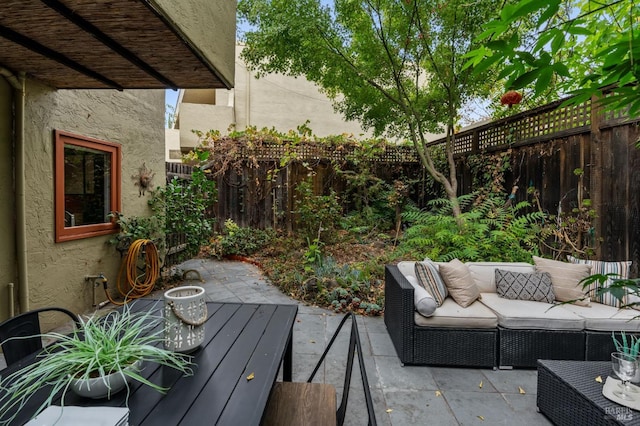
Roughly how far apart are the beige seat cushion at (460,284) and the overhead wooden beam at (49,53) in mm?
3410

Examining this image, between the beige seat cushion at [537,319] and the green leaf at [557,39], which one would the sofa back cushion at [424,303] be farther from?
the green leaf at [557,39]

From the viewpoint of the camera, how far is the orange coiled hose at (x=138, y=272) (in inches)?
154

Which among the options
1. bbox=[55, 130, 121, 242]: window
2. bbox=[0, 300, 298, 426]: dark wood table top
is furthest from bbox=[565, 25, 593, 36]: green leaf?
bbox=[55, 130, 121, 242]: window

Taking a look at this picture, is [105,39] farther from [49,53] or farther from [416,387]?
[416,387]

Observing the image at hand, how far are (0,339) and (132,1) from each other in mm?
1677

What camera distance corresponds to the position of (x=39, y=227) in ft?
9.41

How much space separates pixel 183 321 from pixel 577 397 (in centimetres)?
208

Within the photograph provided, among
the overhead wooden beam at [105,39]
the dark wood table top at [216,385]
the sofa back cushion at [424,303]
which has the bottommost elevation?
the sofa back cushion at [424,303]

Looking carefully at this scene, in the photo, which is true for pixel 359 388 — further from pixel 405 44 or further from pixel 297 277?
pixel 405 44

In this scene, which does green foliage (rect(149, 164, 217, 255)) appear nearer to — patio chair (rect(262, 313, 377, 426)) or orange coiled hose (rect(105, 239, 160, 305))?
orange coiled hose (rect(105, 239, 160, 305))

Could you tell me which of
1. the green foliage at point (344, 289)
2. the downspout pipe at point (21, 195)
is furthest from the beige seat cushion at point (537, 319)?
the downspout pipe at point (21, 195)

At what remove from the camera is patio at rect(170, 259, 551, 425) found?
6.52 ft

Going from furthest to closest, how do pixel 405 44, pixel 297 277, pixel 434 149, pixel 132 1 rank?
1. pixel 434 149
2. pixel 405 44
3. pixel 297 277
4. pixel 132 1

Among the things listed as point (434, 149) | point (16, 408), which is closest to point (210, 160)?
point (434, 149)
